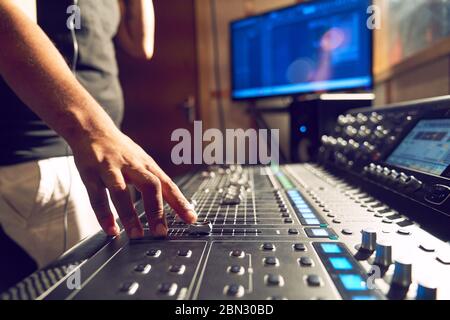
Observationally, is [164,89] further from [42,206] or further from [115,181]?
[115,181]

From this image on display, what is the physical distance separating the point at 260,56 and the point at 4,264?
1341 mm

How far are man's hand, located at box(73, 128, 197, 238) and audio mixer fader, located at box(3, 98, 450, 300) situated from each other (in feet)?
0.08

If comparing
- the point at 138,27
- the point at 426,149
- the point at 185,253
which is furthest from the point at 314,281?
the point at 138,27

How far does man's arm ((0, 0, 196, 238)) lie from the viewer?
444mm

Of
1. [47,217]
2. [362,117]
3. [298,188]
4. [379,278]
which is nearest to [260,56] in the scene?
[362,117]

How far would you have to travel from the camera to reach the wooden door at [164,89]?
2.09 metres

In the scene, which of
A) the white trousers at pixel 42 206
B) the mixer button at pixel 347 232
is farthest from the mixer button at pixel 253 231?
the white trousers at pixel 42 206

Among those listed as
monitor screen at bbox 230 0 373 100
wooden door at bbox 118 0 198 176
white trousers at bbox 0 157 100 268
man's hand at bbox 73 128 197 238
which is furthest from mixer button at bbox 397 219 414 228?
wooden door at bbox 118 0 198 176

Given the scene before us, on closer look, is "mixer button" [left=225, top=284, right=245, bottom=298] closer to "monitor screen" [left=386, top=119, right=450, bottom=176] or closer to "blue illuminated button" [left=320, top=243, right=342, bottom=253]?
"blue illuminated button" [left=320, top=243, right=342, bottom=253]

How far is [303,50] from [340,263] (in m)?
1.38

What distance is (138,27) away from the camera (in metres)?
1.14

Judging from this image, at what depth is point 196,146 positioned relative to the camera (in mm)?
1916
